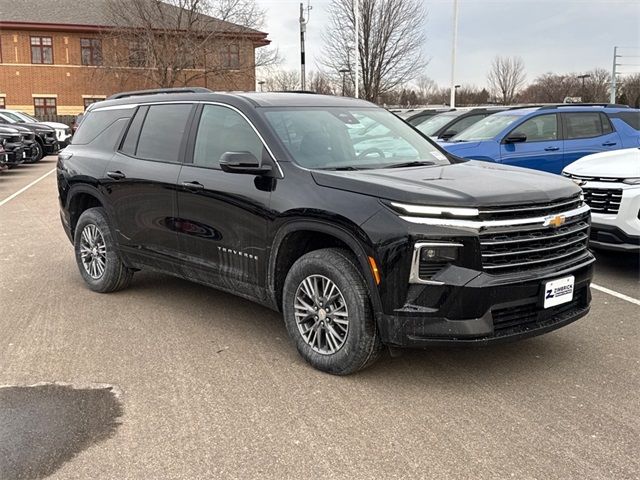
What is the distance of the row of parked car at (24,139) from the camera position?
1762cm

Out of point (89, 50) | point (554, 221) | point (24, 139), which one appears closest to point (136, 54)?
point (89, 50)

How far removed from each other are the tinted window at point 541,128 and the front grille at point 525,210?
5.95 m

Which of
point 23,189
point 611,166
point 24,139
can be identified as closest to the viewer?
point 611,166

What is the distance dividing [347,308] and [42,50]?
45256 millimetres

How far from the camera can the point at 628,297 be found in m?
5.96

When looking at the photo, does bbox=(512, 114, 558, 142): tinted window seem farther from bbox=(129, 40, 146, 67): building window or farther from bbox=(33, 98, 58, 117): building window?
bbox=(33, 98, 58, 117): building window

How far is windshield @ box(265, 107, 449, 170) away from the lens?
181 inches

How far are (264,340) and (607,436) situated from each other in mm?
2475

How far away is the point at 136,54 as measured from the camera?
129 feet

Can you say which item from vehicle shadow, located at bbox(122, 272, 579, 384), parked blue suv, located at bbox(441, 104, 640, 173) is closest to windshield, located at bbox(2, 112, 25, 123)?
parked blue suv, located at bbox(441, 104, 640, 173)

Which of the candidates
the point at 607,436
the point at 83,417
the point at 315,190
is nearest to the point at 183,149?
the point at 315,190

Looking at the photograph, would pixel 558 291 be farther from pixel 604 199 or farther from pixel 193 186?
pixel 604 199

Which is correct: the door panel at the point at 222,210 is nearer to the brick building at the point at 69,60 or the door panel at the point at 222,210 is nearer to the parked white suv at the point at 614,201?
the parked white suv at the point at 614,201

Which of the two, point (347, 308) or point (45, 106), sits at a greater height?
point (45, 106)
